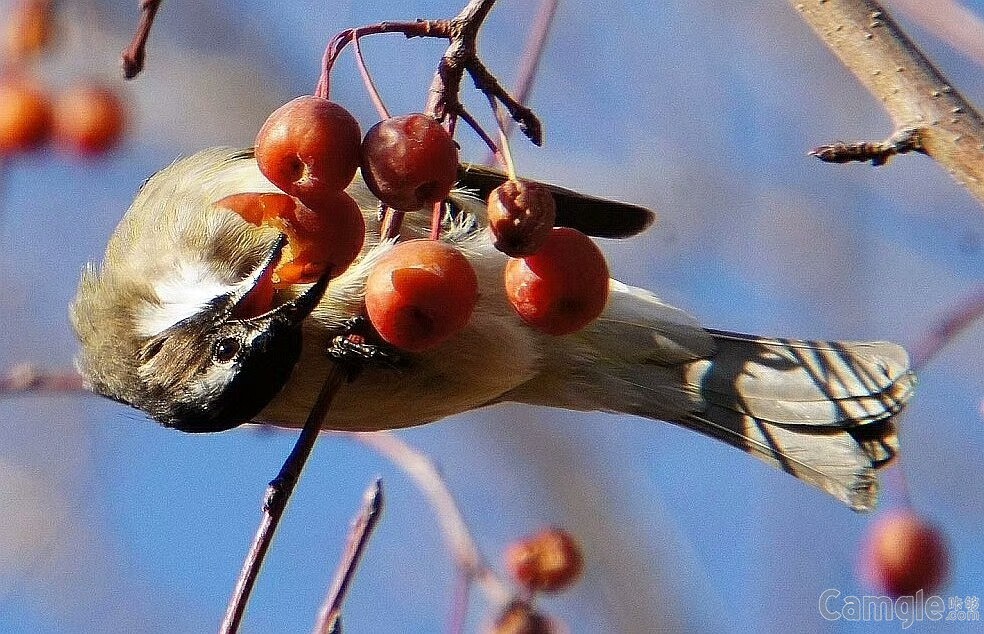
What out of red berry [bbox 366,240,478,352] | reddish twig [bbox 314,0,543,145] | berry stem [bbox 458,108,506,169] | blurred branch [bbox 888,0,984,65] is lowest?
red berry [bbox 366,240,478,352]

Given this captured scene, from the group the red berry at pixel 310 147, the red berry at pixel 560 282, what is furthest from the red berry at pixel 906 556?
the red berry at pixel 310 147

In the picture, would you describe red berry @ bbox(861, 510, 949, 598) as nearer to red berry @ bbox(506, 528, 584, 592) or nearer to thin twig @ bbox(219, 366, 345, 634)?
red berry @ bbox(506, 528, 584, 592)

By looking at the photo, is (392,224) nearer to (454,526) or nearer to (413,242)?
(413,242)

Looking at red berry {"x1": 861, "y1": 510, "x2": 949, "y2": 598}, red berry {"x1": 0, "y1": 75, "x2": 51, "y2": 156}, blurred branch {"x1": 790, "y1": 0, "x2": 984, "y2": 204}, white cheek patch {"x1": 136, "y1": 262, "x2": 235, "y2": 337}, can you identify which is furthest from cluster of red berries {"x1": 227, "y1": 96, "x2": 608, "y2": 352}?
red berry {"x1": 0, "y1": 75, "x2": 51, "y2": 156}

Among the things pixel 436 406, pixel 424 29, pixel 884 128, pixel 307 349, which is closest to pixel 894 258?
pixel 884 128

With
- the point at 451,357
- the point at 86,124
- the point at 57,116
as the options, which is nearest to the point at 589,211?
the point at 451,357

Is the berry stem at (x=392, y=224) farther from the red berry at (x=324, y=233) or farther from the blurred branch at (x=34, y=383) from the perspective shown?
the blurred branch at (x=34, y=383)
